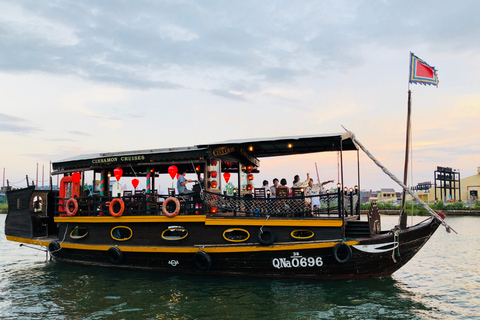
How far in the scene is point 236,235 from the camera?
9727mm

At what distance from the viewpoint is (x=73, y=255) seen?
11.2 m

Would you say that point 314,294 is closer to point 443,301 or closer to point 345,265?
point 345,265

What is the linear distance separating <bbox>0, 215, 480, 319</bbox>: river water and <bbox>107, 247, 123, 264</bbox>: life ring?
37cm

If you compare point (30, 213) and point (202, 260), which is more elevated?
point (30, 213)

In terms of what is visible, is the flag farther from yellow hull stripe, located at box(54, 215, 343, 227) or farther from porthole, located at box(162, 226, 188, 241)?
porthole, located at box(162, 226, 188, 241)

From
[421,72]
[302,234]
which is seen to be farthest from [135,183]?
[421,72]

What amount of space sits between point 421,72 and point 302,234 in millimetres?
4993

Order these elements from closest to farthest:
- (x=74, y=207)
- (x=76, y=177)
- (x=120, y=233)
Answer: (x=120, y=233)
(x=74, y=207)
(x=76, y=177)

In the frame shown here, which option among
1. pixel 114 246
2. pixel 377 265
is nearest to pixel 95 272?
pixel 114 246

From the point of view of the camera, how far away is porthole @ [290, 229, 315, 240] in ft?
28.5

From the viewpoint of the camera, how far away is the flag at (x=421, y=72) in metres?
9.56

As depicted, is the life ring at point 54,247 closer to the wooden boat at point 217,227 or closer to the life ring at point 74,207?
the wooden boat at point 217,227

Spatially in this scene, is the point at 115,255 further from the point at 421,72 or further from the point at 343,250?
the point at 421,72

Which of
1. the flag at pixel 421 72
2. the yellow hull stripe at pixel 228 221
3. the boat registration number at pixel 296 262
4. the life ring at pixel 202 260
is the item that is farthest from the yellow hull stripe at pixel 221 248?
the flag at pixel 421 72
